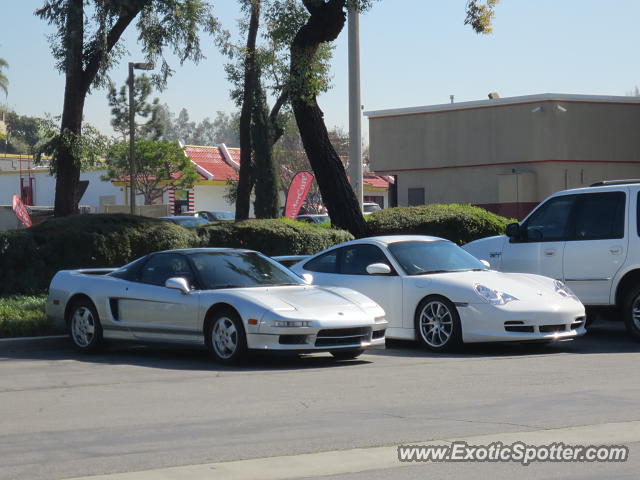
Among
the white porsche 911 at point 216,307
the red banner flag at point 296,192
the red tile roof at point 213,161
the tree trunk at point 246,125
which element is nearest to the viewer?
the white porsche 911 at point 216,307

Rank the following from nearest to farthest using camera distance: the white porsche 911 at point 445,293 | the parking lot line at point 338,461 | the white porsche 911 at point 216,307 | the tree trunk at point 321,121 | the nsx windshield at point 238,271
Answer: the parking lot line at point 338,461
the white porsche 911 at point 216,307
the nsx windshield at point 238,271
the white porsche 911 at point 445,293
the tree trunk at point 321,121

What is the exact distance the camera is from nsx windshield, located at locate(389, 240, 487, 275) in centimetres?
1394

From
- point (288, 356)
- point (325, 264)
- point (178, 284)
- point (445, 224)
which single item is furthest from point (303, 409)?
point (445, 224)

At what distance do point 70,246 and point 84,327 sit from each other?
4628mm

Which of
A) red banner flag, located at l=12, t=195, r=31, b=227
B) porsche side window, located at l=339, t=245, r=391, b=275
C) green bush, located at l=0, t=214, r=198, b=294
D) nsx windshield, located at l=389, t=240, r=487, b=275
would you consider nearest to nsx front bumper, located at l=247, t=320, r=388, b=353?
nsx windshield, located at l=389, t=240, r=487, b=275

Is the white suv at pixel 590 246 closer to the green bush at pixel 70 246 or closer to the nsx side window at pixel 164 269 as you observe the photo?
the nsx side window at pixel 164 269

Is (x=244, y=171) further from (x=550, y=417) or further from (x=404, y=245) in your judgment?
(x=550, y=417)

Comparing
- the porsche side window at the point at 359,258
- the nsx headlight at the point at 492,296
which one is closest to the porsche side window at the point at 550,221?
the nsx headlight at the point at 492,296

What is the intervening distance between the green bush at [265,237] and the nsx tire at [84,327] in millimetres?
6297

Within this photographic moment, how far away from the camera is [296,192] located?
32.8 meters

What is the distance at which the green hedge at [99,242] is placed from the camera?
1761cm

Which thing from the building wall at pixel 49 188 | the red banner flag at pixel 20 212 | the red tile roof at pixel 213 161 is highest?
the red tile roof at pixel 213 161

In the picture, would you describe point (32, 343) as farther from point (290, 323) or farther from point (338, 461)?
point (338, 461)

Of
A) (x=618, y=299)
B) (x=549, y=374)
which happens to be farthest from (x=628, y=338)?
(x=549, y=374)
